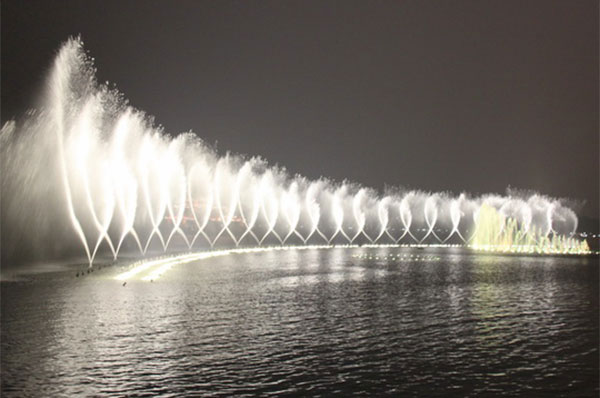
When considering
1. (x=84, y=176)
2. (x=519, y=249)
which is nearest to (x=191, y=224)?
(x=519, y=249)

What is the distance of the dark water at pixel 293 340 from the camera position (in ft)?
61.0

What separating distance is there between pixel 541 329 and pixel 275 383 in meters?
15.2

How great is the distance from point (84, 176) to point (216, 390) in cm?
4128

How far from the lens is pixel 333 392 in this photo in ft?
58.4

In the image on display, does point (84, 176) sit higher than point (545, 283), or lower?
higher

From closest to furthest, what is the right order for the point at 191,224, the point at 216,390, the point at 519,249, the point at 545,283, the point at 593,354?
1. the point at 216,390
2. the point at 593,354
3. the point at 545,283
4. the point at 519,249
5. the point at 191,224

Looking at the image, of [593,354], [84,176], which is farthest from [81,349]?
[84,176]

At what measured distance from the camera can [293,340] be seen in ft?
81.4

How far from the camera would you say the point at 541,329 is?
2825 cm

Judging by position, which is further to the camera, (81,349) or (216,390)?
(81,349)

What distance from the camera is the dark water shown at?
18594 mm

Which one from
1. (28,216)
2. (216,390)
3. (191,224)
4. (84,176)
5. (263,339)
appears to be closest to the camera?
(216,390)

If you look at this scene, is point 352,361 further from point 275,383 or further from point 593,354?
point 593,354

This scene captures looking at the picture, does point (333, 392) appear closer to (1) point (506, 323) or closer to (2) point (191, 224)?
(1) point (506, 323)
